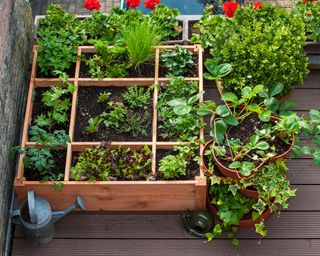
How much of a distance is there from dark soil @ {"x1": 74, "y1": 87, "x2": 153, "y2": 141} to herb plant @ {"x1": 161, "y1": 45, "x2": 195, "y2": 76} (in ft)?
0.92

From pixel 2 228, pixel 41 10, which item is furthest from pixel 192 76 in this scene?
pixel 41 10

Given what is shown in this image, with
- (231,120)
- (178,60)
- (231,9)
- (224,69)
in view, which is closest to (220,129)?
(231,120)

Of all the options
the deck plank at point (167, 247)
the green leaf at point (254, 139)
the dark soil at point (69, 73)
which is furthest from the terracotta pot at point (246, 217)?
the dark soil at point (69, 73)

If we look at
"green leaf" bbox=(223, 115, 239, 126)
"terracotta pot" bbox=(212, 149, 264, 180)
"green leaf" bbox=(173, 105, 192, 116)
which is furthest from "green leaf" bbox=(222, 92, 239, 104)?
"terracotta pot" bbox=(212, 149, 264, 180)

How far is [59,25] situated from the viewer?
447cm

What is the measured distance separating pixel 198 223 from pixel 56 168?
977 mm

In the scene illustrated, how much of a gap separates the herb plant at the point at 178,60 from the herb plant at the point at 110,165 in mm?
683

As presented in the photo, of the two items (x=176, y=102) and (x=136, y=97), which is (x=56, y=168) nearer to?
(x=136, y=97)

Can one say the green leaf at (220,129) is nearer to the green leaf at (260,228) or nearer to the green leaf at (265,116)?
the green leaf at (265,116)

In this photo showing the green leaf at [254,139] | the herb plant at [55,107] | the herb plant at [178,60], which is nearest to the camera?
the green leaf at [254,139]

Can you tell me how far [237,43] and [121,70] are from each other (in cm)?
82

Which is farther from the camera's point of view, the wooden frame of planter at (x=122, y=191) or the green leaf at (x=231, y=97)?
the green leaf at (x=231, y=97)

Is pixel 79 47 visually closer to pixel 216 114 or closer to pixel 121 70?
pixel 121 70

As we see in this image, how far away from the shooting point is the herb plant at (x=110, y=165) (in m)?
3.77
